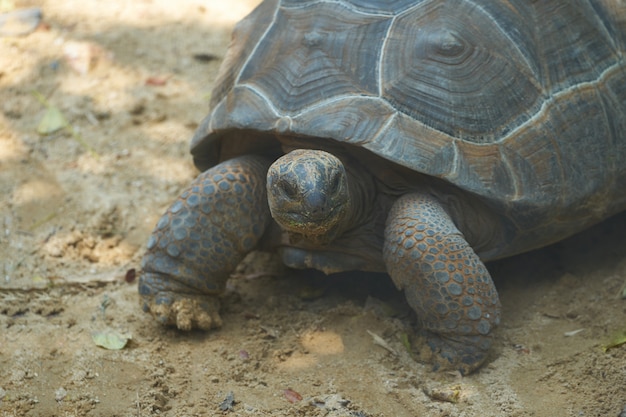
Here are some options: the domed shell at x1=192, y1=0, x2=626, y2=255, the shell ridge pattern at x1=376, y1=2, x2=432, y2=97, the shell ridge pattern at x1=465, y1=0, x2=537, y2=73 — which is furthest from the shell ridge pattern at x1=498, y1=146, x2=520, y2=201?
the shell ridge pattern at x1=376, y1=2, x2=432, y2=97

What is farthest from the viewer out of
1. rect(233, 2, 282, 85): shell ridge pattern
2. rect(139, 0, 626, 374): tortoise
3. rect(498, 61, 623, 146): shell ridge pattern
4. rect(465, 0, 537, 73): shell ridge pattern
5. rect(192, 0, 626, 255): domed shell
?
rect(233, 2, 282, 85): shell ridge pattern

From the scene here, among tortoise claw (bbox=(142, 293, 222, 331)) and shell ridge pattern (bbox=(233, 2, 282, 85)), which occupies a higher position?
shell ridge pattern (bbox=(233, 2, 282, 85))

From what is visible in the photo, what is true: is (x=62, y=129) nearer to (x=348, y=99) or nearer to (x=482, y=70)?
(x=348, y=99)

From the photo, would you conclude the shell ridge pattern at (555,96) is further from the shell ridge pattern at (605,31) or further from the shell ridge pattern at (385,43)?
the shell ridge pattern at (385,43)

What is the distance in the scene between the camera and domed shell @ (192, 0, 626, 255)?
3525 mm

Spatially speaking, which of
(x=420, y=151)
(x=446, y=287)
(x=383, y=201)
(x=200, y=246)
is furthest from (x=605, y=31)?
(x=200, y=246)

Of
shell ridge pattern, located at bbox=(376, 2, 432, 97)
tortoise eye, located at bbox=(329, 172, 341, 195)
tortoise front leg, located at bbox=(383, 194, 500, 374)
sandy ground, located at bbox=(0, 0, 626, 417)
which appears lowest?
sandy ground, located at bbox=(0, 0, 626, 417)

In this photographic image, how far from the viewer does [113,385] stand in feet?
10.7

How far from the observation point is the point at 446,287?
3312mm

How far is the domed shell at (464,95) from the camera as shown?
3.53m

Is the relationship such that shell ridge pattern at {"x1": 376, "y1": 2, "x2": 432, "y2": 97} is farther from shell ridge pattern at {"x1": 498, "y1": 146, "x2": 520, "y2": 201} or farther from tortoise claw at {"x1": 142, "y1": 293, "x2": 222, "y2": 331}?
tortoise claw at {"x1": 142, "y1": 293, "x2": 222, "y2": 331}

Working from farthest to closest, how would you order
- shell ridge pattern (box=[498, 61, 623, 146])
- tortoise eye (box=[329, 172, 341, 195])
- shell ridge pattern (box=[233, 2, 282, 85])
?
shell ridge pattern (box=[233, 2, 282, 85]), shell ridge pattern (box=[498, 61, 623, 146]), tortoise eye (box=[329, 172, 341, 195])

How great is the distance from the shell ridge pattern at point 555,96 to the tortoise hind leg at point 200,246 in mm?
1092

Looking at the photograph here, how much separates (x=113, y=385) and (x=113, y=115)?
Result: 2.54 metres
